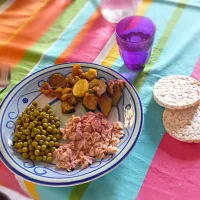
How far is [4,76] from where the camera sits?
1019 mm

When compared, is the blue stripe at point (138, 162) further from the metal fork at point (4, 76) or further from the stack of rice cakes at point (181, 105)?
the metal fork at point (4, 76)

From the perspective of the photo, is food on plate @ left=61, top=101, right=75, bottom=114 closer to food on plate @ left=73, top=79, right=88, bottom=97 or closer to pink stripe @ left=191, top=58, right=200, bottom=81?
food on plate @ left=73, top=79, right=88, bottom=97

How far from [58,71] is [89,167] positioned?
1.03 feet

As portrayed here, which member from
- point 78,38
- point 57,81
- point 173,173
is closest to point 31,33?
point 78,38

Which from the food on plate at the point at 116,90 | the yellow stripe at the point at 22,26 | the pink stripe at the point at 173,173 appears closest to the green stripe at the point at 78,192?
the pink stripe at the point at 173,173

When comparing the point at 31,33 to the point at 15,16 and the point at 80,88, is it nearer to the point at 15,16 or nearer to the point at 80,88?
the point at 15,16

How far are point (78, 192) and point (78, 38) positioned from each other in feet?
1.82

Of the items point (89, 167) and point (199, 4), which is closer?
point (89, 167)

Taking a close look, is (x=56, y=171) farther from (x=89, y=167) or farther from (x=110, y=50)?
(x=110, y=50)

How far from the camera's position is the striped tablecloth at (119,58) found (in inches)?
29.6

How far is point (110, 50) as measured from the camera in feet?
3.55

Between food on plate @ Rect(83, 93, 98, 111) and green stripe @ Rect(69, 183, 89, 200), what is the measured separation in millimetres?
199

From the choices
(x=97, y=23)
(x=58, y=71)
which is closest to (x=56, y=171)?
(x=58, y=71)

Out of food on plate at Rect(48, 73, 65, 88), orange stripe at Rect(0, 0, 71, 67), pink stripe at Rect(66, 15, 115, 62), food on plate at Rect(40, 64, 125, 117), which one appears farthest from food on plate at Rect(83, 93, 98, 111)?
orange stripe at Rect(0, 0, 71, 67)
